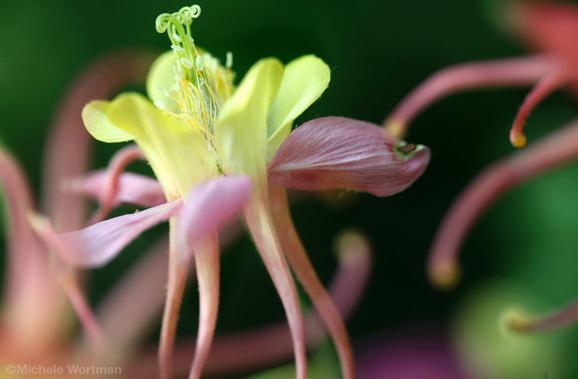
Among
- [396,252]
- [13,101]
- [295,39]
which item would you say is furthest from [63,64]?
[396,252]

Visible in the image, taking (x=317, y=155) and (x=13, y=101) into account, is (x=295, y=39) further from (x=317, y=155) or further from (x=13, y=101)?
(x=317, y=155)

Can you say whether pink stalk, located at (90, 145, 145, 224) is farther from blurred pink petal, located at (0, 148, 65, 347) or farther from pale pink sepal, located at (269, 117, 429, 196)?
blurred pink petal, located at (0, 148, 65, 347)

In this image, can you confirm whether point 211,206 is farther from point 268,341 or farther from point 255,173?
point 268,341

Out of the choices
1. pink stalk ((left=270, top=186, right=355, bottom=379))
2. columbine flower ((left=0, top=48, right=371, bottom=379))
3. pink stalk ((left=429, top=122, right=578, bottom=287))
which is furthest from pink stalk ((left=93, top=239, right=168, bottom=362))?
pink stalk ((left=270, top=186, right=355, bottom=379))

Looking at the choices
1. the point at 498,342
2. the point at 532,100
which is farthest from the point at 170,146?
the point at 498,342

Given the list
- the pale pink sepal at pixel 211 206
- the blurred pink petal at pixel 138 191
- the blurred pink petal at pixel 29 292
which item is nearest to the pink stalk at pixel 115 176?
the blurred pink petal at pixel 138 191
